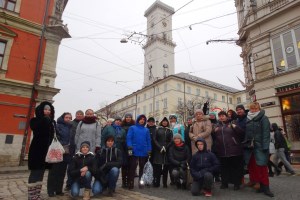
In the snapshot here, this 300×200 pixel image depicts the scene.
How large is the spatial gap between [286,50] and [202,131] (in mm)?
8951

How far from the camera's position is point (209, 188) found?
542 cm

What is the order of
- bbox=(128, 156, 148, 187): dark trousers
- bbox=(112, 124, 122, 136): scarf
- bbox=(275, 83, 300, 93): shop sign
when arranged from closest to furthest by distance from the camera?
bbox=(128, 156, 148, 187): dark trousers
bbox=(112, 124, 122, 136): scarf
bbox=(275, 83, 300, 93): shop sign

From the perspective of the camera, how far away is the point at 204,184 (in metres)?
5.51

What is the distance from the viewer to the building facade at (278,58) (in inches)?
460

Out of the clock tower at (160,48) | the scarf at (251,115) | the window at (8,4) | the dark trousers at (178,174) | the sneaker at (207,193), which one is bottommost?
the sneaker at (207,193)

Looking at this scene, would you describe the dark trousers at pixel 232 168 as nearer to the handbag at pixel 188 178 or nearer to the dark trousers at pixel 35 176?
the handbag at pixel 188 178

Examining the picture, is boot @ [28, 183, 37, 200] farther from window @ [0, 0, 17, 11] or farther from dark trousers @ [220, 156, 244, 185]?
window @ [0, 0, 17, 11]

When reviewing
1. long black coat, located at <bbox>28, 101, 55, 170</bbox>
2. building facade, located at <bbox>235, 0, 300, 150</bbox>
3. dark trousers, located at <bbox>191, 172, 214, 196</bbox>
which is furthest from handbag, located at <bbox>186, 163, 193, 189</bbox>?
building facade, located at <bbox>235, 0, 300, 150</bbox>

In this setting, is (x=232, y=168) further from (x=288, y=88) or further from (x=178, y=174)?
(x=288, y=88)

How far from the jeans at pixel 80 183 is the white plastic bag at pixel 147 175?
1.85m

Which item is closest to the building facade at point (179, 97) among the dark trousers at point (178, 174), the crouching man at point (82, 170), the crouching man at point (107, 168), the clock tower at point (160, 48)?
the clock tower at point (160, 48)

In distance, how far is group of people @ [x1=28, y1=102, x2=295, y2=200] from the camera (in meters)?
5.17

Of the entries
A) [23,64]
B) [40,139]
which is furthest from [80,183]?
[23,64]

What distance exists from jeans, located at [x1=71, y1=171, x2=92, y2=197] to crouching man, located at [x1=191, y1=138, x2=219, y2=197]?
2566 mm
